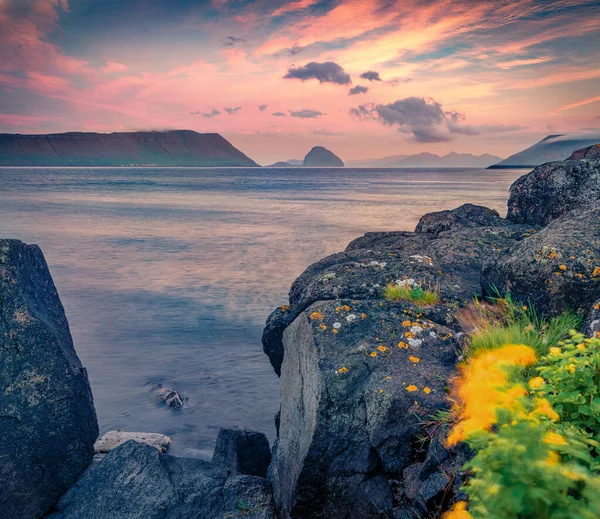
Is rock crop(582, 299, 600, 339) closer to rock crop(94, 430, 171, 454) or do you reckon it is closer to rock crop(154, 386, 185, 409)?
rock crop(94, 430, 171, 454)

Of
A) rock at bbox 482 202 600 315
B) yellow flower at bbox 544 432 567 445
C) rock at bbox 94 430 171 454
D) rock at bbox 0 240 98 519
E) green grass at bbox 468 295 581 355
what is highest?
rock at bbox 482 202 600 315

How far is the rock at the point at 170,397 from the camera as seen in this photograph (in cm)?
930

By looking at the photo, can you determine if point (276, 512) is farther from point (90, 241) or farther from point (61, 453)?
point (90, 241)

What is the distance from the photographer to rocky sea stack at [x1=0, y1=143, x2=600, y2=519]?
4.36 metres

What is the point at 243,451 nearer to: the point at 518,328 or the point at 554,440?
the point at 518,328

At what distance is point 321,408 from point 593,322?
9.11 ft

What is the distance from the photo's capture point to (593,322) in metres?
Answer: 4.43

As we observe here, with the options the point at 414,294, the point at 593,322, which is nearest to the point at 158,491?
the point at 414,294

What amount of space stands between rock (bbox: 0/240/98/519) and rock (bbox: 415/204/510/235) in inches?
292

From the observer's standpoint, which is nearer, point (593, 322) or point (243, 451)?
point (593, 322)

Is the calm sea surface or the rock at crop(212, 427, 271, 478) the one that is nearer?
the rock at crop(212, 427, 271, 478)

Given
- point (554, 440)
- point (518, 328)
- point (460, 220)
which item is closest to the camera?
point (554, 440)

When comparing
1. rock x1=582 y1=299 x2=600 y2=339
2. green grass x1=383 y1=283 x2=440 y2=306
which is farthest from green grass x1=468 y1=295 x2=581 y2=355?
green grass x1=383 y1=283 x2=440 y2=306

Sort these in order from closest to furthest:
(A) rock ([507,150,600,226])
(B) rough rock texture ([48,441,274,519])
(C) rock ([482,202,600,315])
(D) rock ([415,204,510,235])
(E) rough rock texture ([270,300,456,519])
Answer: (E) rough rock texture ([270,300,456,519])
(B) rough rock texture ([48,441,274,519])
(C) rock ([482,202,600,315])
(A) rock ([507,150,600,226])
(D) rock ([415,204,510,235])
